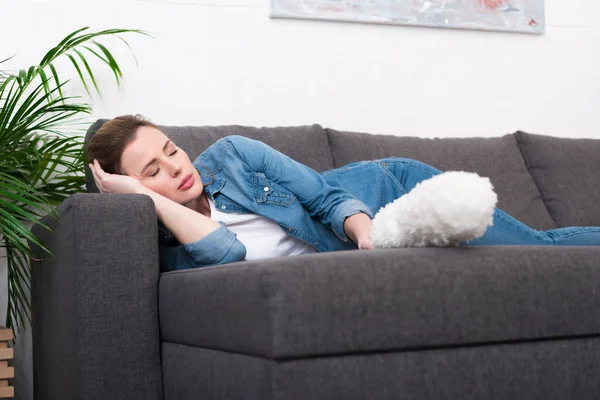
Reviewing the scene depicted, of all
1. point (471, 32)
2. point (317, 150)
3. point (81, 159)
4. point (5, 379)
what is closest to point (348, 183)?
point (317, 150)

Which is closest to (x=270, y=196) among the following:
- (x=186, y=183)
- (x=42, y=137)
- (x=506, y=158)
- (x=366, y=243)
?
(x=186, y=183)

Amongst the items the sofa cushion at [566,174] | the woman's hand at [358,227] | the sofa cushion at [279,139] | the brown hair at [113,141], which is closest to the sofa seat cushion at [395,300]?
the woman's hand at [358,227]

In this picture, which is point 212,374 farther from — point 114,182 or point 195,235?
point 114,182

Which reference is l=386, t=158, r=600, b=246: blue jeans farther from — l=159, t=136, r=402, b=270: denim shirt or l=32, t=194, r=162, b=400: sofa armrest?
l=32, t=194, r=162, b=400: sofa armrest

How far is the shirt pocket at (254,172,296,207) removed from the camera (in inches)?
77.0

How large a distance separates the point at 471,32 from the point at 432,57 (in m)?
0.21

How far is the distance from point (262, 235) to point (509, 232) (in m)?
0.63

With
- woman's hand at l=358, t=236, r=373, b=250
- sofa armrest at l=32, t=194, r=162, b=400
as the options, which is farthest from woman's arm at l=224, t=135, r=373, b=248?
sofa armrest at l=32, t=194, r=162, b=400

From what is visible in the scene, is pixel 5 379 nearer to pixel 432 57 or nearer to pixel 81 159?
pixel 81 159

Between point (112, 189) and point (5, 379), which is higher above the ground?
→ point (112, 189)

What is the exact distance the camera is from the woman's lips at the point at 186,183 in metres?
1.94

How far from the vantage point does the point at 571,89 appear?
11.0ft

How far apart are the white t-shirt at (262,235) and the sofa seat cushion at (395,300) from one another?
397 mm

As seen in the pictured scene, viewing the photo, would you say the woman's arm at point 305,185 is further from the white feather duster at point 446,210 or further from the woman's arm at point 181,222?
the white feather duster at point 446,210
